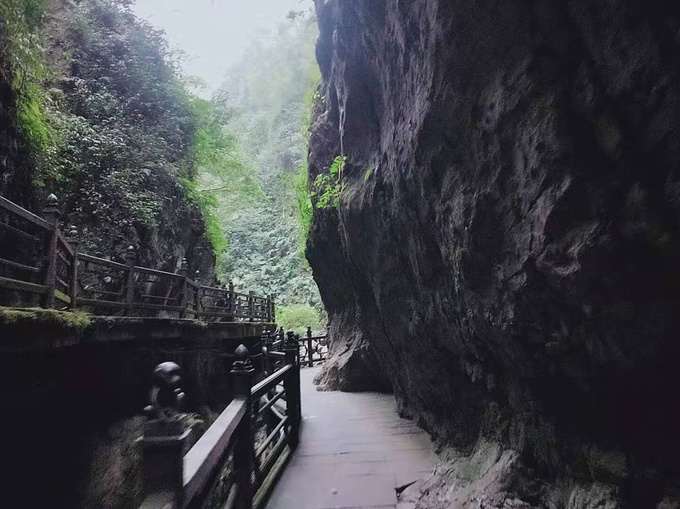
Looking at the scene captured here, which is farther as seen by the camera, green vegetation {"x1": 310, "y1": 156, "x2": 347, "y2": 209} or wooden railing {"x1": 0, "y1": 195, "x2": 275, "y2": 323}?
green vegetation {"x1": 310, "y1": 156, "x2": 347, "y2": 209}

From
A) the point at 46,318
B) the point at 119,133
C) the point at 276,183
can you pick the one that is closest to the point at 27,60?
the point at 119,133

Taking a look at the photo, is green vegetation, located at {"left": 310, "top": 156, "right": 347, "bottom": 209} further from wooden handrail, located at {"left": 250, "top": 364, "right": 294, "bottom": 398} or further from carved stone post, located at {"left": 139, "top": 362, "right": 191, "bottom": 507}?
carved stone post, located at {"left": 139, "top": 362, "right": 191, "bottom": 507}

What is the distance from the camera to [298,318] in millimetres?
25969

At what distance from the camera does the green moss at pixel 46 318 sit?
4004 mm

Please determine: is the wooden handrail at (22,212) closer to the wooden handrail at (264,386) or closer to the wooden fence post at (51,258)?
the wooden fence post at (51,258)

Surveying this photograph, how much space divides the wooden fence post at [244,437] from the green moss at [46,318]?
251cm

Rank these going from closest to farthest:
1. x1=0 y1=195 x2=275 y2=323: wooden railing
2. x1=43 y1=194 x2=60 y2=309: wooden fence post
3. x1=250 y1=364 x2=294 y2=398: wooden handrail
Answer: x1=250 y1=364 x2=294 y2=398: wooden handrail, x1=0 y1=195 x2=275 y2=323: wooden railing, x1=43 y1=194 x2=60 y2=309: wooden fence post

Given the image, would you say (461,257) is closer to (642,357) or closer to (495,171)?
(495,171)

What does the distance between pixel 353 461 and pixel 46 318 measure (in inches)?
165

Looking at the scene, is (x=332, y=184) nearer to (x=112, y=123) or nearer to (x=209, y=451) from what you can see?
(x=209, y=451)

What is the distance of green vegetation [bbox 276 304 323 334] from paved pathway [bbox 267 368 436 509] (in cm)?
1794

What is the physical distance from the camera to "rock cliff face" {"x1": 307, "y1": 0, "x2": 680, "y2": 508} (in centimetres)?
212

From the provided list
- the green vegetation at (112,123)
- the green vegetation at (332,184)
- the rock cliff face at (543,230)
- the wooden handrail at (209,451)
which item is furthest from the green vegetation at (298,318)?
the wooden handrail at (209,451)

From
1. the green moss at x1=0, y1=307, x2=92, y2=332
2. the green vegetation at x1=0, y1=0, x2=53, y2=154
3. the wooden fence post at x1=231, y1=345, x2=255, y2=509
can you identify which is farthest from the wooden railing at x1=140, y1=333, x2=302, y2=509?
the green vegetation at x1=0, y1=0, x2=53, y2=154
